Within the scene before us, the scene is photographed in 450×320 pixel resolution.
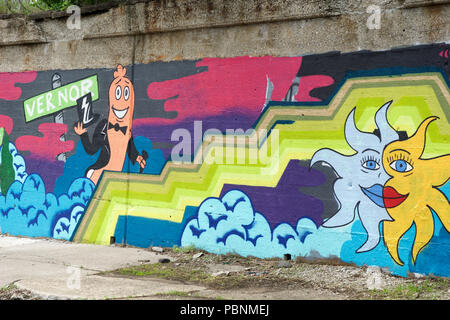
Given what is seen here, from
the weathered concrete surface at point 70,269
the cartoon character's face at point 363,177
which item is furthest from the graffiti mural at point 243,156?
the weathered concrete surface at point 70,269

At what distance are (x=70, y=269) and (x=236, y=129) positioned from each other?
8.70 feet

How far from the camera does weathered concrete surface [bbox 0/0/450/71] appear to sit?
6.52 meters

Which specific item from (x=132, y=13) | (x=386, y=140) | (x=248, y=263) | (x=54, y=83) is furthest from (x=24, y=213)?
(x=386, y=140)

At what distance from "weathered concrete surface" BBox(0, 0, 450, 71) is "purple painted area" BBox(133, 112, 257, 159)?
802mm

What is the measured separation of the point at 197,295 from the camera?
610 centimetres

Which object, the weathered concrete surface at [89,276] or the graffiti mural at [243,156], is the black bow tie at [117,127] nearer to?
the graffiti mural at [243,156]

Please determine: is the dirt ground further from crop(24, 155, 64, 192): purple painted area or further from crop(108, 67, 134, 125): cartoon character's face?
crop(24, 155, 64, 192): purple painted area

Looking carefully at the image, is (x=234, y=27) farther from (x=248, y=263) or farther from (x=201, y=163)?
(x=248, y=263)

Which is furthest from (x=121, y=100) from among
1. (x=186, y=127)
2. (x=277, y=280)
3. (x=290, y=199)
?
(x=277, y=280)

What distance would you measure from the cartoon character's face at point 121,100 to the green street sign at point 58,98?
375 millimetres

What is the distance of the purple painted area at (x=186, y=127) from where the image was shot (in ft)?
25.2

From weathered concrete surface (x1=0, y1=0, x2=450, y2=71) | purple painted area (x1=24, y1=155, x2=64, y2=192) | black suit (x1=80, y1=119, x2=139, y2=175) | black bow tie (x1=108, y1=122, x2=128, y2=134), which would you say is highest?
weathered concrete surface (x1=0, y1=0, x2=450, y2=71)

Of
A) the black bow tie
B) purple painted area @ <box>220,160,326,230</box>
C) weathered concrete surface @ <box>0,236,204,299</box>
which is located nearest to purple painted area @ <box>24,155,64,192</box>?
weathered concrete surface @ <box>0,236,204,299</box>

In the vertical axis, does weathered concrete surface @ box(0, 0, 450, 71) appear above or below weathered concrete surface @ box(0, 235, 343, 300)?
above
